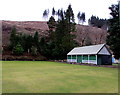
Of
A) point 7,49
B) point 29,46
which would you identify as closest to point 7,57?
point 7,49

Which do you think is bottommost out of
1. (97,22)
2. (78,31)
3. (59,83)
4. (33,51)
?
(59,83)

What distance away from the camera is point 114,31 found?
20.8 m

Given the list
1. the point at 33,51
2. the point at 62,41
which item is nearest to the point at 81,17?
the point at 62,41

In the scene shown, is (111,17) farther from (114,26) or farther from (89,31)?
(89,31)

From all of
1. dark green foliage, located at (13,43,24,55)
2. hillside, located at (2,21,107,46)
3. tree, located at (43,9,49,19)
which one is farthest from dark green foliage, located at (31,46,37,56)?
tree, located at (43,9,49,19)

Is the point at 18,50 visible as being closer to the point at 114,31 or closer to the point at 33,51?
the point at 33,51

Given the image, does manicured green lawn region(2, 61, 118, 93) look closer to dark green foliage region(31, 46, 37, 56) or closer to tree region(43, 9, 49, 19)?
dark green foliage region(31, 46, 37, 56)

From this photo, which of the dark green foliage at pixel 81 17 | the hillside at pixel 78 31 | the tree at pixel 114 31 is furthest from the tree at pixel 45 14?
the tree at pixel 114 31

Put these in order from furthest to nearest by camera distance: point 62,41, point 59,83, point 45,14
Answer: point 45,14
point 62,41
point 59,83

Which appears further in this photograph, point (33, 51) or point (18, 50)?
point (33, 51)

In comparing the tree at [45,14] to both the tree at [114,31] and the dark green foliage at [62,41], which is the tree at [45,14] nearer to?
the dark green foliage at [62,41]

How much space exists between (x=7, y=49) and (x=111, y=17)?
34.9 meters

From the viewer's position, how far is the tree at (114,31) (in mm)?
19938

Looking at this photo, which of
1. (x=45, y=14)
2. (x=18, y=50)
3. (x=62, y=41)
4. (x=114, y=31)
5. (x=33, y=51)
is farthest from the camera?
(x=45, y=14)
